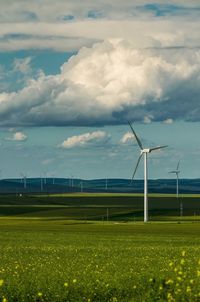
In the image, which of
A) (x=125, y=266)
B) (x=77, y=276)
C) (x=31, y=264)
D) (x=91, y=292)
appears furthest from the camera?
(x=31, y=264)

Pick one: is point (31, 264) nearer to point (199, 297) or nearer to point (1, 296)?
point (1, 296)

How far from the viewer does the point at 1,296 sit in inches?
1118

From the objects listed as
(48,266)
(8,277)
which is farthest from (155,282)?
(48,266)

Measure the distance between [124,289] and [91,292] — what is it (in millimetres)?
1282

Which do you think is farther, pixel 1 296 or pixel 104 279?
pixel 104 279

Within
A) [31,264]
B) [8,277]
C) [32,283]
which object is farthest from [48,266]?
[32,283]

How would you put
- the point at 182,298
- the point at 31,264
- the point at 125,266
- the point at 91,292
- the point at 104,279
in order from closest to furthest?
the point at 182,298 < the point at 91,292 < the point at 104,279 < the point at 125,266 < the point at 31,264

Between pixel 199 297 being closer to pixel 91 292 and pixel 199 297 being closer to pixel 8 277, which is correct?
pixel 91 292

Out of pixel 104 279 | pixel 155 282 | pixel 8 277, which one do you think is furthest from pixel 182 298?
pixel 8 277

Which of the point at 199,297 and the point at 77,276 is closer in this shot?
the point at 199,297

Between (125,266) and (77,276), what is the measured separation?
5.92m

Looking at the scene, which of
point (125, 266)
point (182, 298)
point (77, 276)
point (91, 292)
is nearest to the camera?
point (182, 298)

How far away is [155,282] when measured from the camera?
29328 millimetres

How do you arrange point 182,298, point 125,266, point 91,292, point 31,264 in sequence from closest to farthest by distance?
point 182,298
point 91,292
point 125,266
point 31,264
